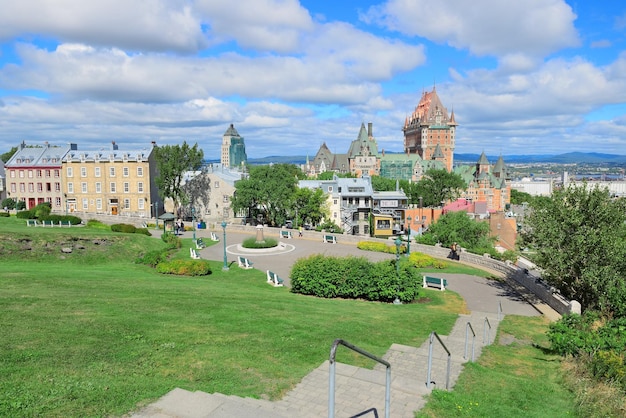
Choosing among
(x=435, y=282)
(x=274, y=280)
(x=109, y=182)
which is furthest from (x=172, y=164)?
(x=435, y=282)

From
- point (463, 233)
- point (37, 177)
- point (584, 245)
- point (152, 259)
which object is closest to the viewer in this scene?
point (584, 245)

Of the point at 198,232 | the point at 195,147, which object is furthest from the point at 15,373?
the point at 195,147

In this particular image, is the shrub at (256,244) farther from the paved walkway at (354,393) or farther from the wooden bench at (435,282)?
the paved walkway at (354,393)

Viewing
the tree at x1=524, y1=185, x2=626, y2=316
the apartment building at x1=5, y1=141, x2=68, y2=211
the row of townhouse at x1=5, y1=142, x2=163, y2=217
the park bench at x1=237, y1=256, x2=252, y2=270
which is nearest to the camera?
the tree at x1=524, y1=185, x2=626, y2=316

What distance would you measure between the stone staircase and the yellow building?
56.4 m

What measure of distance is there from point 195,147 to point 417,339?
162 feet

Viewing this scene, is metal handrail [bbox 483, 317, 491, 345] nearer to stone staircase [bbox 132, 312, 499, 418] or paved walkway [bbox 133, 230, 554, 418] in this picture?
paved walkway [bbox 133, 230, 554, 418]

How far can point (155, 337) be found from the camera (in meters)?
10.8

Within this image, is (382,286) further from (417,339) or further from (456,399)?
(456,399)

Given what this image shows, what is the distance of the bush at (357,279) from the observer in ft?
67.8

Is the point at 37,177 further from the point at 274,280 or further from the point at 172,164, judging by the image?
the point at 274,280

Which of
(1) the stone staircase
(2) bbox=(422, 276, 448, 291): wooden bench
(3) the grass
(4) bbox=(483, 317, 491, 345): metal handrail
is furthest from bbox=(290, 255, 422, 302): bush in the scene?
(1) the stone staircase

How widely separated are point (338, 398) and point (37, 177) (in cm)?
6850

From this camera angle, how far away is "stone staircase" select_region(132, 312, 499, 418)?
285 inches
